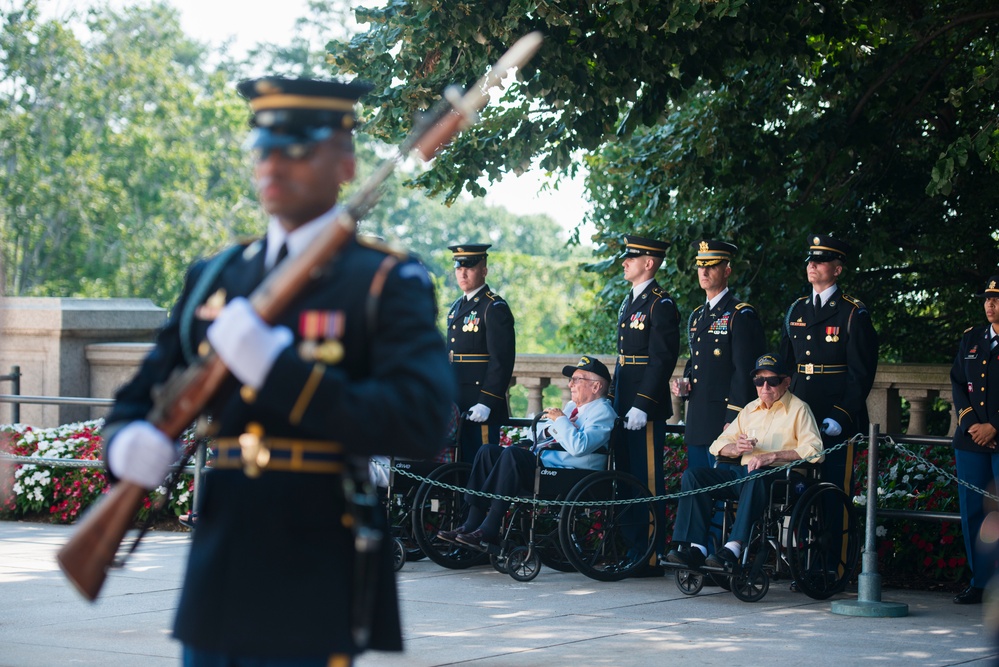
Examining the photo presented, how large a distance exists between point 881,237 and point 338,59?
447 centimetres

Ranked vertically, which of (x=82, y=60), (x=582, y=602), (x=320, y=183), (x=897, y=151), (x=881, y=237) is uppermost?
(x=82, y=60)

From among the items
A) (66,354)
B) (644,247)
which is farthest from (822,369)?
(66,354)

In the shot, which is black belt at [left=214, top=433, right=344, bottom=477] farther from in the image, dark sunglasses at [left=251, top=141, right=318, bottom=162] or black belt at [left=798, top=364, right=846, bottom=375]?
black belt at [left=798, top=364, right=846, bottom=375]

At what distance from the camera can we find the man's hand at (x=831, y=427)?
9.15 metres

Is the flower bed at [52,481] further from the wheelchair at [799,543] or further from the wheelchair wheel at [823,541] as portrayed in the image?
the wheelchair wheel at [823,541]

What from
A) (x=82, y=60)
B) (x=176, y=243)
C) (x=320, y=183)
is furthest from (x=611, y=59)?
(x=176, y=243)

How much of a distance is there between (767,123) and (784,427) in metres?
4.12

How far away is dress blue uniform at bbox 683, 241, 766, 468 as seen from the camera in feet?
31.5

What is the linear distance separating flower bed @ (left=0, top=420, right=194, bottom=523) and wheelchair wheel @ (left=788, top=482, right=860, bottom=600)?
17.4 ft

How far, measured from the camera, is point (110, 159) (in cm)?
4169

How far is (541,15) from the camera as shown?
9.45 metres

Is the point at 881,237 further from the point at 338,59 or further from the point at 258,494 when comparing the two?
the point at 258,494

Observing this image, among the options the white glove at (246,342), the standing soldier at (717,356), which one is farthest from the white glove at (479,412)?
the white glove at (246,342)

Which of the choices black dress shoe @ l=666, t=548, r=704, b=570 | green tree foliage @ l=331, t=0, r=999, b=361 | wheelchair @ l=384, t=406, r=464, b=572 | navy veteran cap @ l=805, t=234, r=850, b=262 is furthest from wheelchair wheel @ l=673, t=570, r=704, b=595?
green tree foliage @ l=331, t=0, r=999, b=361
